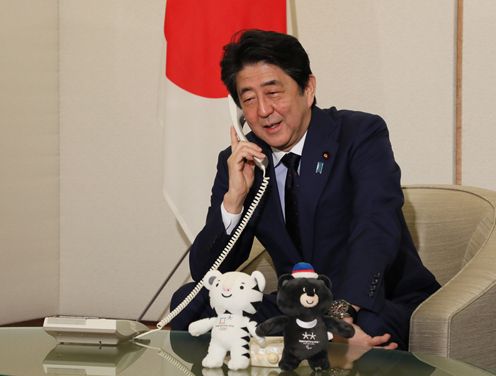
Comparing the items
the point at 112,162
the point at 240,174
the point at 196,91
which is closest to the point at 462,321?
the point at 240,174

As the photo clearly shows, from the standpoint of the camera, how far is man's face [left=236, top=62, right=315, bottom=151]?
242 centimetres

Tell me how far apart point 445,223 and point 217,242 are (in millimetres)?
758

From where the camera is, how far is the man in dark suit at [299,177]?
242 cm

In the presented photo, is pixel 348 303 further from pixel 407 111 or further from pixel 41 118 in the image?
pixel 41 118

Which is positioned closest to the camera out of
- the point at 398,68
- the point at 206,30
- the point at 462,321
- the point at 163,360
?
the point at 163,360

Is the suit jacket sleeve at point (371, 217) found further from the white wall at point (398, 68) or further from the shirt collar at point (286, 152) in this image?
the white wall at point (398, 68)

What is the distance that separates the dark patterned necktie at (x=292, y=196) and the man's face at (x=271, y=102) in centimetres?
6

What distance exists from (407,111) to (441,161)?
275 mm

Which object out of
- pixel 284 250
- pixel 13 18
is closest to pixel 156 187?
pixel 13 18

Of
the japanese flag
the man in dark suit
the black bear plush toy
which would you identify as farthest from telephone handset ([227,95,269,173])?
the japanese flag

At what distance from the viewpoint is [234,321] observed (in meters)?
1.71

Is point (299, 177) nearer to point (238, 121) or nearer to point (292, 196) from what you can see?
point (292, 196)

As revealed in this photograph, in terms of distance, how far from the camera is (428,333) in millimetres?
2068

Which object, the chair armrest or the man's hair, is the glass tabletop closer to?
the chair armrest
